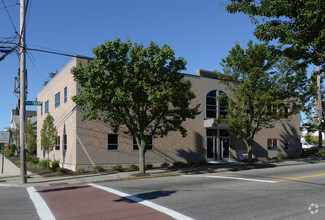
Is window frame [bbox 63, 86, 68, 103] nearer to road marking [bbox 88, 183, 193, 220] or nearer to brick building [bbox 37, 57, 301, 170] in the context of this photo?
brick building [bbox 37, 57, 301, 170]

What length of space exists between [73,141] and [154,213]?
50.0 ft

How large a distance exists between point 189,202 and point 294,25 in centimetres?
705

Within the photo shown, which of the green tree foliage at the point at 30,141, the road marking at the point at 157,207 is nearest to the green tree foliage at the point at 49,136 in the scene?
the green tree foliage at the point at 30,141

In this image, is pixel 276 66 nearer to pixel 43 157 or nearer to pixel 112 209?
pixel 112 209

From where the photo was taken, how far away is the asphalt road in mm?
8016

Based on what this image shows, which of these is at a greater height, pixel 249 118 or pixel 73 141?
pixel 249 118

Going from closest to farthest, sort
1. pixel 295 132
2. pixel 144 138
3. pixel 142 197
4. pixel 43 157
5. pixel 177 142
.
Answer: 1. pixel 142 197
2. pixel 144 138
3. pixel 177 142
4. pixel 43 157
5. pixel 295 132

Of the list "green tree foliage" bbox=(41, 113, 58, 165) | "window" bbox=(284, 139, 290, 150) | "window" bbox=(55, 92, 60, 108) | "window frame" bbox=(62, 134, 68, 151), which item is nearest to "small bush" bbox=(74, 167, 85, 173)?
"window frame" bbox=(62, 134, 68, 151)

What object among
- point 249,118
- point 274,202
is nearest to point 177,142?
point 249,118

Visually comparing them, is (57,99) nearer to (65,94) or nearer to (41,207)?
(65,94)

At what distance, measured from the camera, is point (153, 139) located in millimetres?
24438

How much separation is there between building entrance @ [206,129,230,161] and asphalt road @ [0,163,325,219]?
14776 mm

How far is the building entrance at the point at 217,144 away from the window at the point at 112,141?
352 inches

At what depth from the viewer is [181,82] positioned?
1781 centimetres
